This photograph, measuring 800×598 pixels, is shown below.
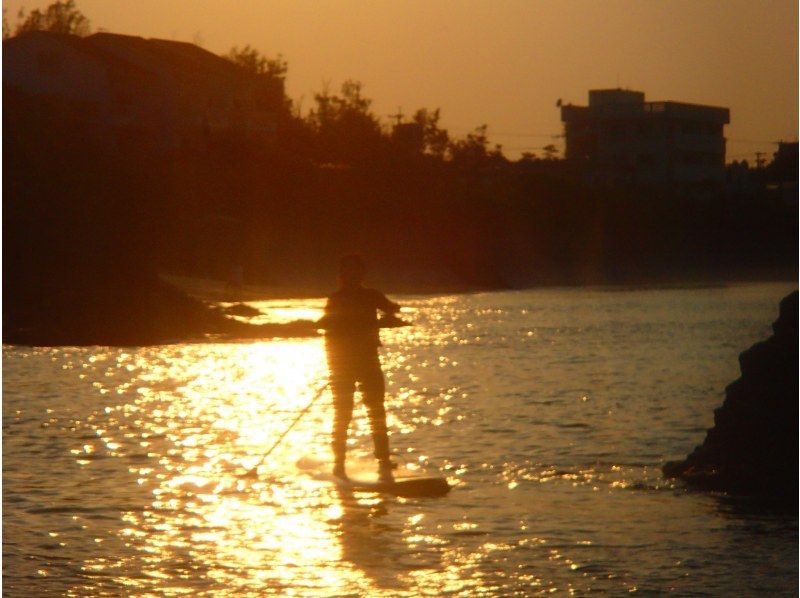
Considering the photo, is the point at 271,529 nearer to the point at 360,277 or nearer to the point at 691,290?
the point at 360,277

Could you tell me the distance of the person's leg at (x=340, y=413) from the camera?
40.6ft

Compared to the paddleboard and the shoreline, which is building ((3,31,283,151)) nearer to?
the shoreline

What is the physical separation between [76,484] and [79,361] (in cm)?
1485

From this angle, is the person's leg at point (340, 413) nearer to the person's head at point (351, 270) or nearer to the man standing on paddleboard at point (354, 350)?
the man standing on paddleboard at point (354, 350)

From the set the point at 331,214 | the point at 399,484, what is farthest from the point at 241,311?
the point at 331,214

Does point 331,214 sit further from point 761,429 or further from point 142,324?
point 761,429

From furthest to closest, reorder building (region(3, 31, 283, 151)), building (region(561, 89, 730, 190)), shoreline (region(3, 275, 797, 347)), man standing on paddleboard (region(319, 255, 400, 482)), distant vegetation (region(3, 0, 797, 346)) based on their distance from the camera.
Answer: building (region(561, 89, 730, 190))
building (region(3, 31, 283, 151))
distant vegetation (region(3, 0, 797, 346))
shoreline (region(3, 275, 797, 347))
man standing on paddleboard (region(319, 255, 400, 482))

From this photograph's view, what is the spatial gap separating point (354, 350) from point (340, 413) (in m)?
0.67

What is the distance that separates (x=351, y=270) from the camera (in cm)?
1238

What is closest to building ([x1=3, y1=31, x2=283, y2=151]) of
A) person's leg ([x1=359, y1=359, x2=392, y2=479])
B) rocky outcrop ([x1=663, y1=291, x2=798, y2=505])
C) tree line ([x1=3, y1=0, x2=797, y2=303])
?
tree line ([x1=3, y1=0, x2=797, y2=303])

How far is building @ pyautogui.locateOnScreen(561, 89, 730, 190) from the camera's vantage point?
121688mm

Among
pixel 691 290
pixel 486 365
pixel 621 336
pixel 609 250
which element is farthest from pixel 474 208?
pixel 486 365

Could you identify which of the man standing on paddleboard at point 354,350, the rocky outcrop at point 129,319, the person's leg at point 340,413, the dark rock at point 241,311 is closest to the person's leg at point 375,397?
the man standing on paddleboard at point 354,350

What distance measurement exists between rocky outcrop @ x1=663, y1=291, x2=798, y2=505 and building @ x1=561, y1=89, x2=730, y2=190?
10716cm
